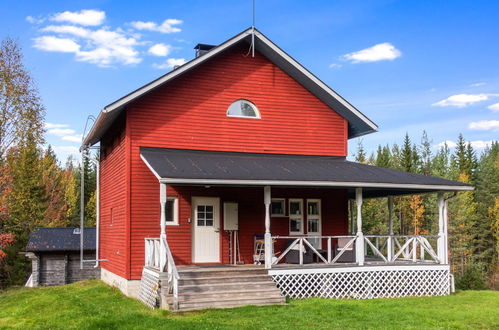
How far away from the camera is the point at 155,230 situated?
1593cm

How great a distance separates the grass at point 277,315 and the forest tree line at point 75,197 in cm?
856

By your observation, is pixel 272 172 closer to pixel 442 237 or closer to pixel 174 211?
pixel 174 211

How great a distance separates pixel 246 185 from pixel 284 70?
16.3 ft

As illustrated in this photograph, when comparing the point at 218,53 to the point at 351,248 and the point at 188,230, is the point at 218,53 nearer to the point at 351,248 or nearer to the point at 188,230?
the point at 188,230

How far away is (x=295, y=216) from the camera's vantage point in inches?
701

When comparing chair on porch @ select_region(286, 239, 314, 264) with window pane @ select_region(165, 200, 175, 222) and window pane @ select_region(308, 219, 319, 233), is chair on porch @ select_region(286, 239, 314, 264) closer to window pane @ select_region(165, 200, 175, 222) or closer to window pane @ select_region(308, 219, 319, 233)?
window pane @ select_region(308, 219, 319, 233)

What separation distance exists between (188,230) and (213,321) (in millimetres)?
5572

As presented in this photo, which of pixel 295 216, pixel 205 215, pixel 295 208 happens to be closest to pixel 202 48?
pixel 205 215

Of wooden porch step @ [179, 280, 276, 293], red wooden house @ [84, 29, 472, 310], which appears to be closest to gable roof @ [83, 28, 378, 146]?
red wooden house @ [84, 29, 472, 310]

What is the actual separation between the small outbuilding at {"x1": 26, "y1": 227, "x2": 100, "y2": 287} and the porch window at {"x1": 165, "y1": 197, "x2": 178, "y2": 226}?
373 inches

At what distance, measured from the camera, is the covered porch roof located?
1377cm

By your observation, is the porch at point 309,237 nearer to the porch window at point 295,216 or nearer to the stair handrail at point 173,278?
the porch window at point 295,216

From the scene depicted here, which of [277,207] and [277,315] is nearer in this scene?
[277,315]

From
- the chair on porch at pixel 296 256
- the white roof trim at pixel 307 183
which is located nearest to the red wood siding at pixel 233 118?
the white roof trim at pixel 307 183
